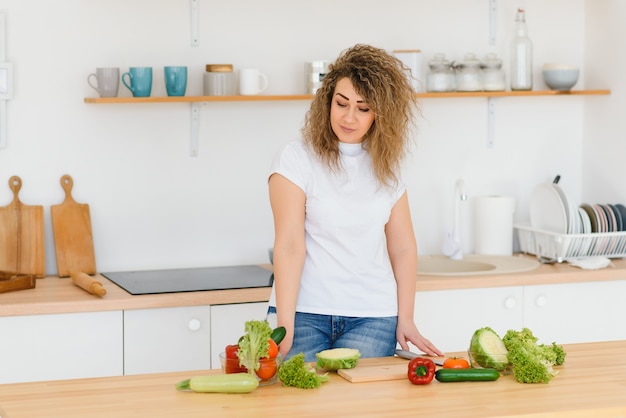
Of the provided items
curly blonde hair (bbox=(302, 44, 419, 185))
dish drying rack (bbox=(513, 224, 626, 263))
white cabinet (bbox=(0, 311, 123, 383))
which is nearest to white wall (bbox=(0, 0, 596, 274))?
dish drying rack (bbox=(513, 224, 626, 263))

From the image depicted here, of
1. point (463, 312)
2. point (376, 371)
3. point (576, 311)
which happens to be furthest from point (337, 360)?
A: point (576, 311)

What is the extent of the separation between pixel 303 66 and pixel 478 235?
0.99 m

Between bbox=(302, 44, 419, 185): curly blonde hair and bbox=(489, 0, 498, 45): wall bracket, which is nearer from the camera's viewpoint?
bbox=(302, 44, 419, 185): curly blonde hair

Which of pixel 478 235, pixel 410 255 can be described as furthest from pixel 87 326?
pixel 478 235

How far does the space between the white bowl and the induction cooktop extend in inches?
55.2

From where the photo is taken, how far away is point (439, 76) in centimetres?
375

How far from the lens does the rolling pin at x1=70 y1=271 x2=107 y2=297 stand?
3.07 metres

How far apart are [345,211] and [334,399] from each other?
745 millimetres

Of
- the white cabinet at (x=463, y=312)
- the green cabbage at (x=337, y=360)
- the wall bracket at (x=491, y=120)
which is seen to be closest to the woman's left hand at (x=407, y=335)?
the green cabbage at (x=337, y=360)

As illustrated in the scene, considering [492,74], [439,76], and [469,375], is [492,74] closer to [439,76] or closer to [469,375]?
[439,76]

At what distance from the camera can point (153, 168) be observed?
3.61 meters

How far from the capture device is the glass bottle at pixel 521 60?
3869 mm

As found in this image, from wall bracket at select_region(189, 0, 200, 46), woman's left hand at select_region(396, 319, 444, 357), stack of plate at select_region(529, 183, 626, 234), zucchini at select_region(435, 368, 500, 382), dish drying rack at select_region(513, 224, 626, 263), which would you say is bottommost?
woman's left hand at select_region(396, 319, 444, 357)

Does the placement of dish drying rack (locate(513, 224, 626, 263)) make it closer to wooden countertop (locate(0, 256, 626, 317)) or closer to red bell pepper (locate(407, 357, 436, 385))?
wooden countertop (locate(0, 256, 626, 317))
